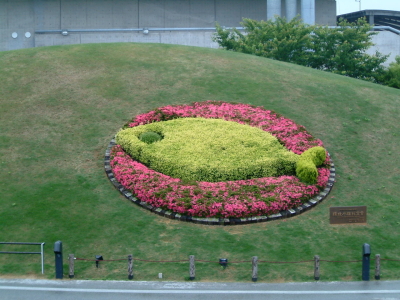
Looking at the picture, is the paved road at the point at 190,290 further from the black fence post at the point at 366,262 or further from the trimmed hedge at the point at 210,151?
the trimmed hedge at the point at 210,151

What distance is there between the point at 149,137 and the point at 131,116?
3218 millimetres

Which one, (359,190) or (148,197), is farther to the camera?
(359,190)

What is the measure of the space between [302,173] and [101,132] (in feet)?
30.3

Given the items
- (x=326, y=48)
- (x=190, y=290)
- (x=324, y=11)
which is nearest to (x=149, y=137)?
(x=190, y=290)

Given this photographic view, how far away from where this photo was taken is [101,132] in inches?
944

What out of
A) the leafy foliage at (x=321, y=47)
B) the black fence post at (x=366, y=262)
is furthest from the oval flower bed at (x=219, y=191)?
the leafy foliage at (x=321, y=47)

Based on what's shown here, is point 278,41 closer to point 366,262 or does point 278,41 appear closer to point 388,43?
point 388,43

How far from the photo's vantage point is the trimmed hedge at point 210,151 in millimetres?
20453

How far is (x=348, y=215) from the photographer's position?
1819 cm

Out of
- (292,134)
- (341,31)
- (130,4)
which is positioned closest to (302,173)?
(292,134)

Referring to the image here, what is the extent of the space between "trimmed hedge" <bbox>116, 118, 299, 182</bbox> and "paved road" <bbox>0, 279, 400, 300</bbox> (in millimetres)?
5747

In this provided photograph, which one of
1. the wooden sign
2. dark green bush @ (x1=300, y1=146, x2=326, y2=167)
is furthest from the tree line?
the wooden sign

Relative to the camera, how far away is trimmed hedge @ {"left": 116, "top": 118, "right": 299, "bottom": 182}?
20453mm

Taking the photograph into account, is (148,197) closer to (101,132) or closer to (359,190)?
(101,132)
